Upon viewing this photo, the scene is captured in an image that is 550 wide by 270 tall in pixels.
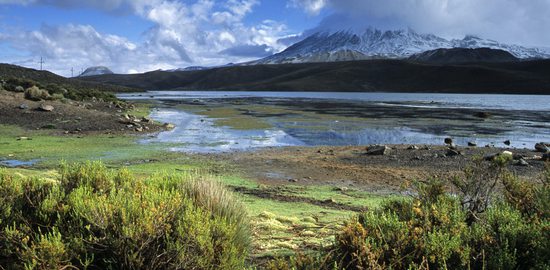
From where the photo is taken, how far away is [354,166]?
58.0ft

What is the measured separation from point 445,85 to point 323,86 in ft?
162

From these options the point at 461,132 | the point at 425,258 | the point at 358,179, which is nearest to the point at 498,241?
the point at 425,258

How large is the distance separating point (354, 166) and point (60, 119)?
18.9 metres

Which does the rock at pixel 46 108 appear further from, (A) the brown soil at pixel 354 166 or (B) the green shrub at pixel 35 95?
(A) the brown soil at pixel 354 166

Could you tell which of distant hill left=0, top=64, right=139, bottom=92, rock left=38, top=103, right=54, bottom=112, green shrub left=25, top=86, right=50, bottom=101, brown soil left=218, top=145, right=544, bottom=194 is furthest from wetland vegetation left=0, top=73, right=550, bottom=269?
distant hill left=0, top=64, right=139, bottom=92

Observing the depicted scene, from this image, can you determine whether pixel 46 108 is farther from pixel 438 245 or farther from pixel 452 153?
pixel 438 245

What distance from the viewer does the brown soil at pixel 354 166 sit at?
1507 cm

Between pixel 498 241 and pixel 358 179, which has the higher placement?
pixel 498 241

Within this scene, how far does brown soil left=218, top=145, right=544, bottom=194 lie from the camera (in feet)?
49.4

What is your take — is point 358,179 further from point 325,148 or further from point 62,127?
point 62,127

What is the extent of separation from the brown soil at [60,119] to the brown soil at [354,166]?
9.74 metres

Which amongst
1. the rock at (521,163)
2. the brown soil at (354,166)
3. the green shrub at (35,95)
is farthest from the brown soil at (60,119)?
the rock at (521,163)

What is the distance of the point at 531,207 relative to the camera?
5262 mm

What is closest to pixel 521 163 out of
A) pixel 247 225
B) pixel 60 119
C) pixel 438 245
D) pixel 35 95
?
pixel 247 225
